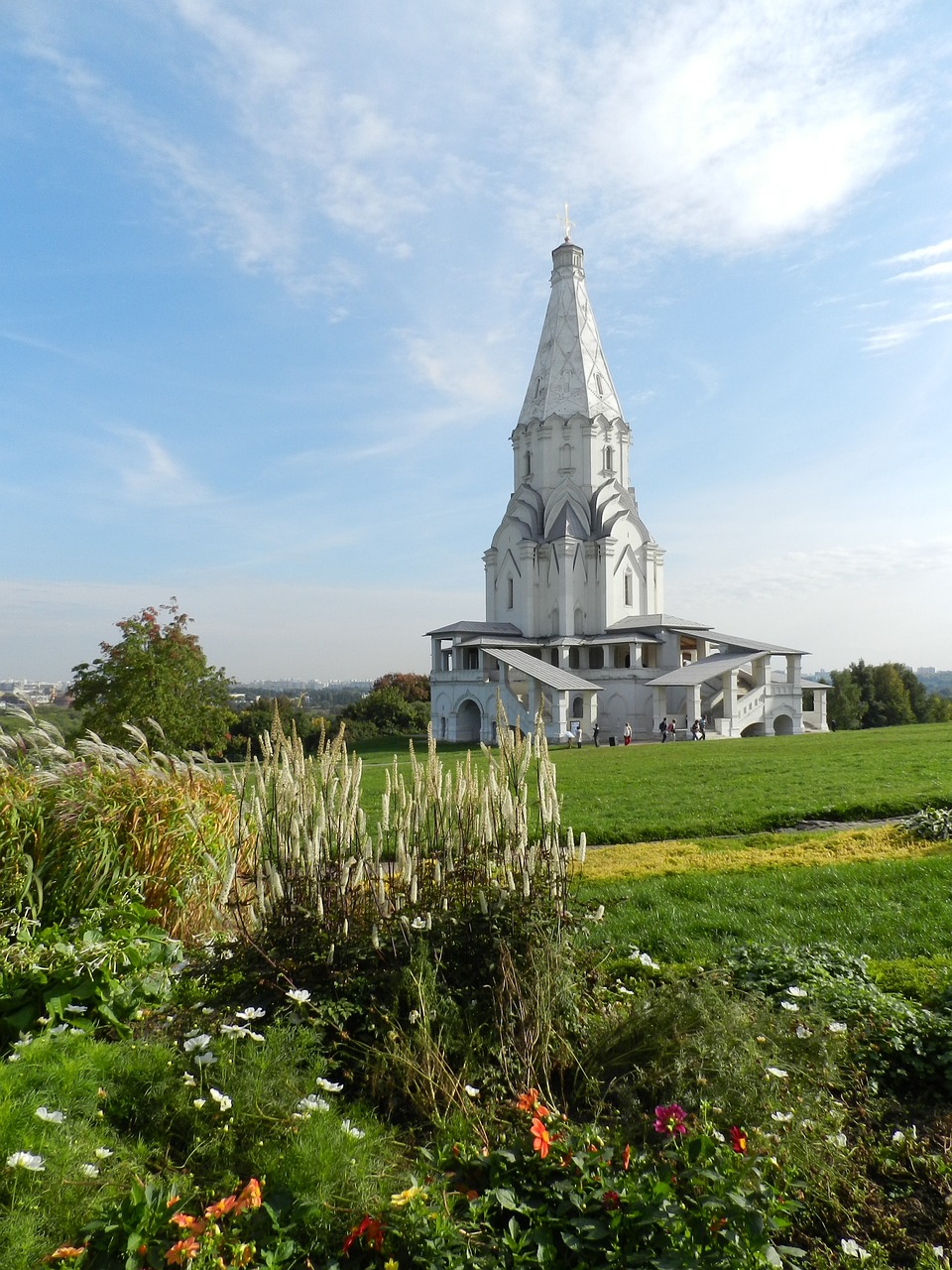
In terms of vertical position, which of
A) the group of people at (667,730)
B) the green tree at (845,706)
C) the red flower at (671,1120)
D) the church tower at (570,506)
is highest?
the church tower at (570,506)

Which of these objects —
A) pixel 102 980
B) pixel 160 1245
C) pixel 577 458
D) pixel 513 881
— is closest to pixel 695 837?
pixel 513 881

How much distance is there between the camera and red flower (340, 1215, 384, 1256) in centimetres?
283

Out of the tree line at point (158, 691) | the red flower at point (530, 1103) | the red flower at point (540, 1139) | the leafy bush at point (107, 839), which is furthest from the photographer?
the tree line at point (158, 691)

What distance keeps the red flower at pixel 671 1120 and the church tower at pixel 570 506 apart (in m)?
47.5

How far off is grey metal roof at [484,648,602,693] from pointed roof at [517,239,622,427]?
1857 cm

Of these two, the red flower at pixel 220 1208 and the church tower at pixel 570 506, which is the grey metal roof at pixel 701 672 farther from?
the red flower at pixel 220 1208

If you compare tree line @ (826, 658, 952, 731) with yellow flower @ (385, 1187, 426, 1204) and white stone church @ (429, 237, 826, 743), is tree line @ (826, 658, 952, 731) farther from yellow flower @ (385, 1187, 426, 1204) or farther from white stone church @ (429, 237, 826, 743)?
yellow flower @ (385, 1187, 426, 1204)

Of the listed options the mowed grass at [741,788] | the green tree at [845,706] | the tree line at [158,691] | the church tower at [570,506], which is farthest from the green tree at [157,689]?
the green tree at [845,706]

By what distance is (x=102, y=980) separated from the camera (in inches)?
185

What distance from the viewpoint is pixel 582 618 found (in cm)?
5188

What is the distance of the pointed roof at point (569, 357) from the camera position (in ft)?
176

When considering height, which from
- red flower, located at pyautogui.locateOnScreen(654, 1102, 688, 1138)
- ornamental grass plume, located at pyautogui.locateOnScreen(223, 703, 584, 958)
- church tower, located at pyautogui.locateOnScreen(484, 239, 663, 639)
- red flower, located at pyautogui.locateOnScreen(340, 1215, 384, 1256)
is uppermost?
church tower, located at pyautogui.locateOnScreen(484, 239, 663, 639)

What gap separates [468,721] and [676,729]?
12506 mm

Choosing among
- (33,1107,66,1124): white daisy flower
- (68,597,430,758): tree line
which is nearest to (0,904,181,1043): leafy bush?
(33,1107,66,1124): white daisy flower
